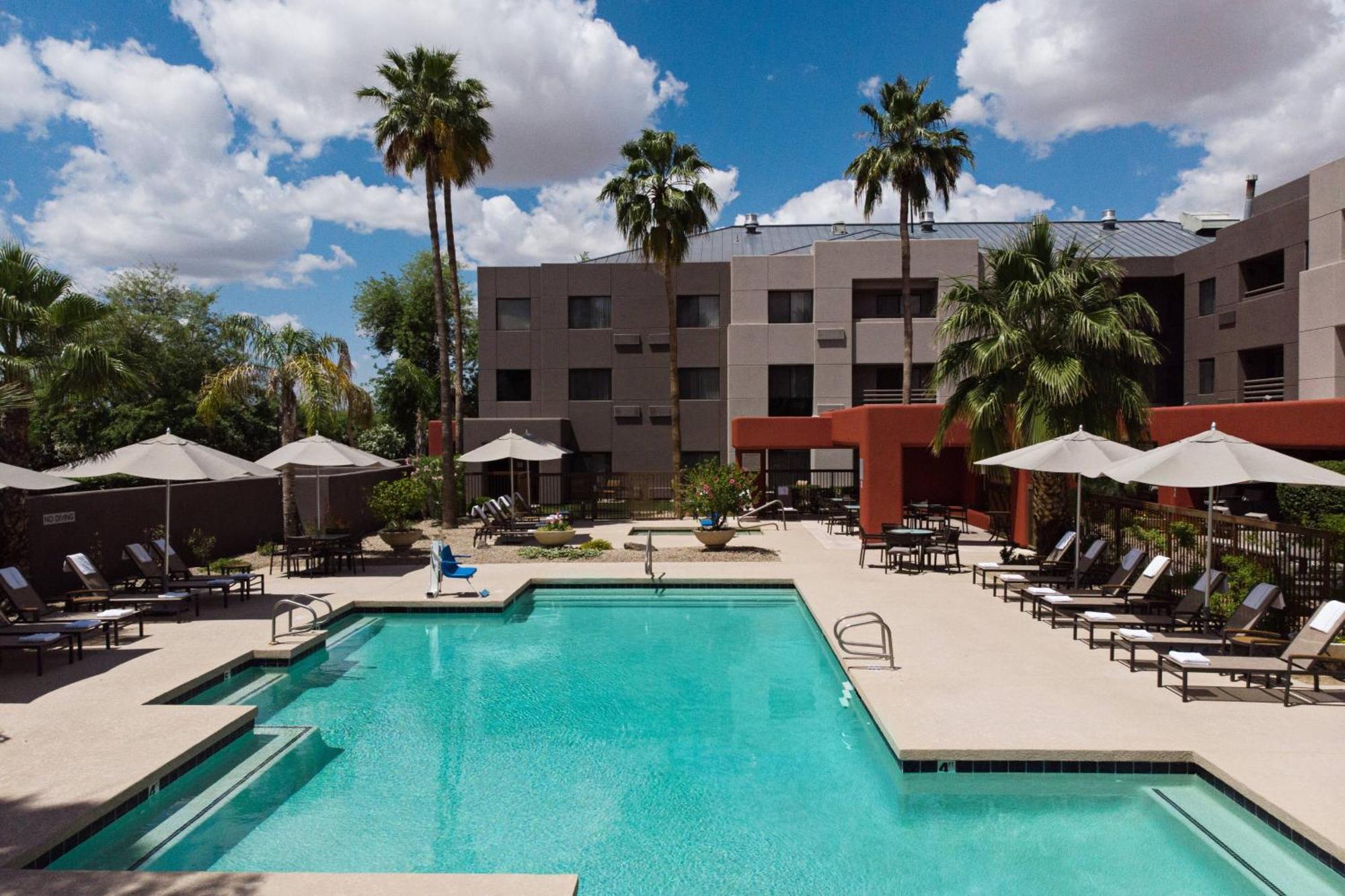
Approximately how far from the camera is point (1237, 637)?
890cm

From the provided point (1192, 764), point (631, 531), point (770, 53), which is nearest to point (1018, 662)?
point (1192, 764)

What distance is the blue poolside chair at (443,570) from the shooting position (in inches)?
547

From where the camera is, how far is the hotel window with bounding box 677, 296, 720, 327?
31859 millimetres

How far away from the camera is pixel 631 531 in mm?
23172

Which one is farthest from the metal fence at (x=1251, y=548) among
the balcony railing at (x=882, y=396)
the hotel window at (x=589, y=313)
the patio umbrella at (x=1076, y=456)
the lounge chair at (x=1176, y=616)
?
the hotel window at (x=589, y=313)

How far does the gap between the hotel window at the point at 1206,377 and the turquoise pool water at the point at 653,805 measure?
26086mm

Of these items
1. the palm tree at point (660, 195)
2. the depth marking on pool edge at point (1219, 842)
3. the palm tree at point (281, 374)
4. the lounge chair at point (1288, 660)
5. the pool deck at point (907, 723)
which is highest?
the palm tree at point (660, 195)

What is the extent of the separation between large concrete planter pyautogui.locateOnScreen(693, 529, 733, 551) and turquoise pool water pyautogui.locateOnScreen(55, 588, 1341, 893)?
8.94m

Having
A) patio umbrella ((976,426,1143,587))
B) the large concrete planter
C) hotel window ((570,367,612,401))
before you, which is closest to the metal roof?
hotel window ((570,367,612,401))

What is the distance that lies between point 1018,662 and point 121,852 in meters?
8.69

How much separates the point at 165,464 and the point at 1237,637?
14165 millimetres

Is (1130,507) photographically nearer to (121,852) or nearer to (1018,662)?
(1018,662)

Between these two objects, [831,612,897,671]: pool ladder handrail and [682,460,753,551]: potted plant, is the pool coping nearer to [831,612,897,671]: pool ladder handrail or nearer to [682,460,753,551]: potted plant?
[831,612,897,671]: pool ladder handrail

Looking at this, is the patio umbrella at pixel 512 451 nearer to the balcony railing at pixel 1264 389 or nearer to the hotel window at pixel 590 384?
the hotel window at pixel 590 384
